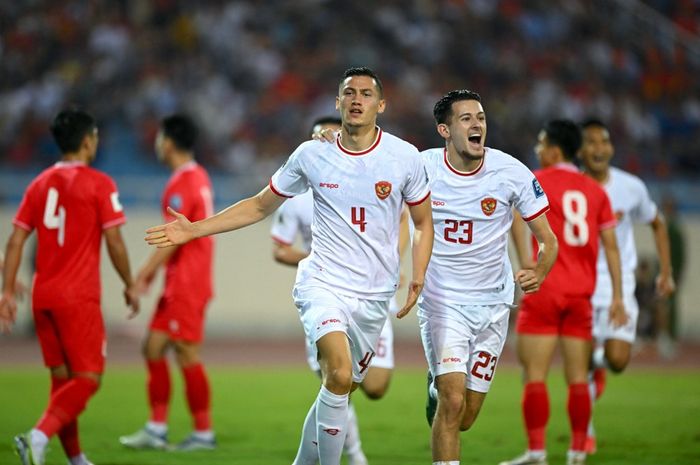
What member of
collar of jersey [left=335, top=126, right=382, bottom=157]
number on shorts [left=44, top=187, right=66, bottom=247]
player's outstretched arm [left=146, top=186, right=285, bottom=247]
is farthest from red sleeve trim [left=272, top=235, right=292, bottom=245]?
collar of jersey [left=335, top=126, right=382, bottom=157]

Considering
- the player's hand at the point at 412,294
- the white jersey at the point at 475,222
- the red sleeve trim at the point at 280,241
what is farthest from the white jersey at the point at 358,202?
the red sleeve trim at the point at 280,241

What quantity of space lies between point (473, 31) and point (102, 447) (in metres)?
14.2

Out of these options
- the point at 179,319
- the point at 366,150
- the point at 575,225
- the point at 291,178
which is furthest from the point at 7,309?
the point at 575,225

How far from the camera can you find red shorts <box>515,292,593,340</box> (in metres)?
8.53

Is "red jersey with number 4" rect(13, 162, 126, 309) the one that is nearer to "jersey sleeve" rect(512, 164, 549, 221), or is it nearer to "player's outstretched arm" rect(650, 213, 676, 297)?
"jersey sleeve" rect(512, 164, 549, 221)

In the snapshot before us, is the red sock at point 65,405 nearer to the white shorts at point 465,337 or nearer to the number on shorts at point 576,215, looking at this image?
the white shorts at point 465,337

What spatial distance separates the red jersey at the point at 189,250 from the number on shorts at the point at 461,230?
120 inches

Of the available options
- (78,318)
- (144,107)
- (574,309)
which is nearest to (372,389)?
(574,309)

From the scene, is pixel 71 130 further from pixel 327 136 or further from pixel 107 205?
pixel 327 136

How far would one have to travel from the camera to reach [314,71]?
21109 mm

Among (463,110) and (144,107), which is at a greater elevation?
(144,107)

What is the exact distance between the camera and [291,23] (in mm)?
21781

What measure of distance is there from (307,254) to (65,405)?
210 cm

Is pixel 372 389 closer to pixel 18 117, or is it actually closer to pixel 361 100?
pixel 361 100
